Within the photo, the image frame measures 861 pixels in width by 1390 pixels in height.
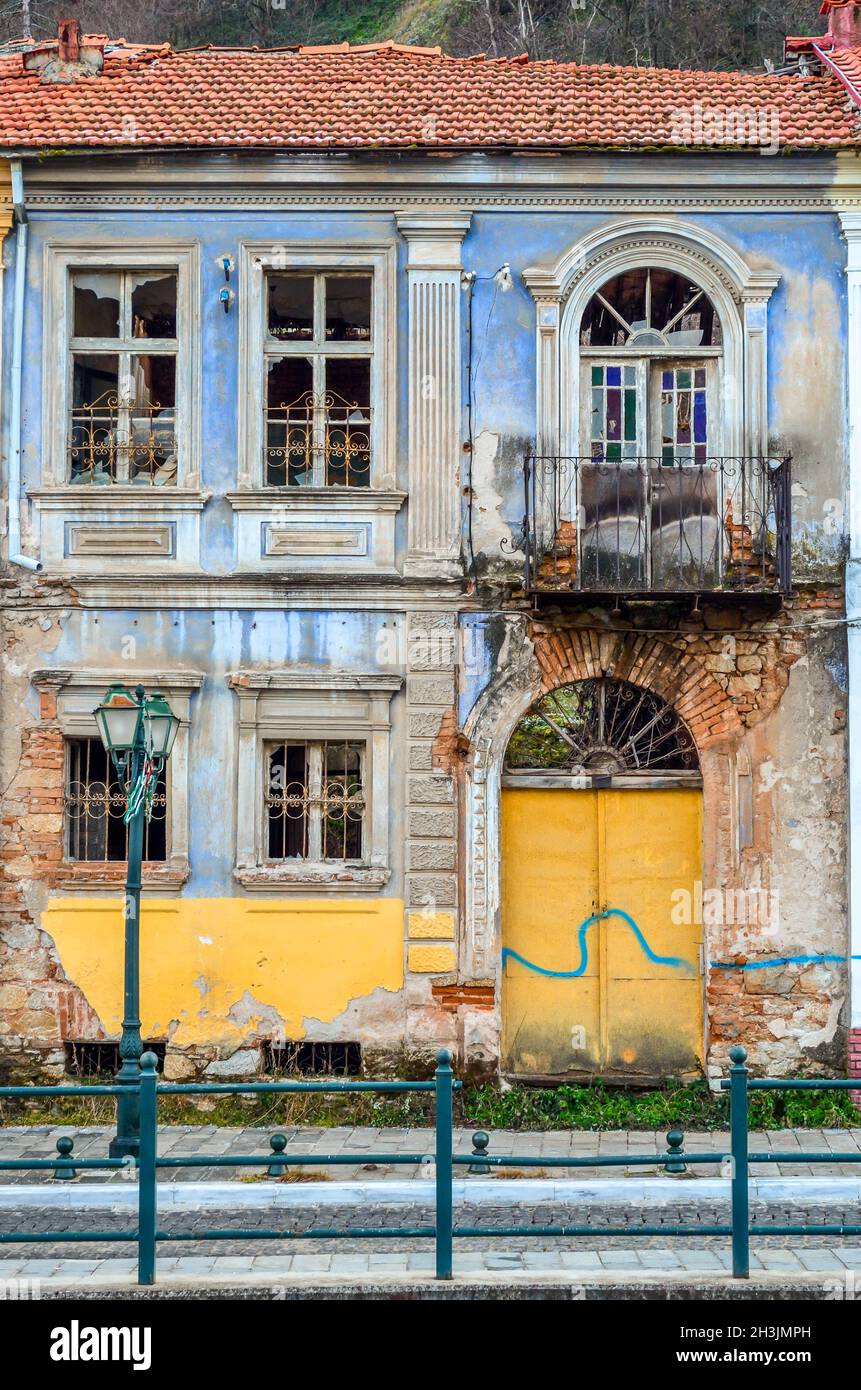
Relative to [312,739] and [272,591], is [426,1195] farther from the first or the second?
[272,591]

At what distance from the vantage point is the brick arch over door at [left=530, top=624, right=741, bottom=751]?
1389 cm

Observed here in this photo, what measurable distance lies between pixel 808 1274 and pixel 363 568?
7576 mm

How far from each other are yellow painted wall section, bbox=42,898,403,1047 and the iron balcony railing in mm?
3429

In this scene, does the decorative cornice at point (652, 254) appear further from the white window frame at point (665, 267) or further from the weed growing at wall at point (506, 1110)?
the weed growing at wall at point (506, 1110)

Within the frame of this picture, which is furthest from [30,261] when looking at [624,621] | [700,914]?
[700,914]

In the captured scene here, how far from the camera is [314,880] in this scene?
1384 cm

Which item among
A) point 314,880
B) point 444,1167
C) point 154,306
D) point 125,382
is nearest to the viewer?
point 444,1167

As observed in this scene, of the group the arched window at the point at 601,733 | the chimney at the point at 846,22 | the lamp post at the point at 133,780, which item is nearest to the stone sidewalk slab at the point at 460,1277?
the lamp post at the point at 133,780

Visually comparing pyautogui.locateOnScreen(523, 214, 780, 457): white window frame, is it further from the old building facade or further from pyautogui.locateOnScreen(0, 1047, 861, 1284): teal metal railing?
pyautogui.locateOnScreen(0, 1047, 861, 1284): teal metal railing

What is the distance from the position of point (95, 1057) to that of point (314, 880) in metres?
2.53

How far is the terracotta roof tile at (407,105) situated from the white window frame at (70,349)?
0.96 meters

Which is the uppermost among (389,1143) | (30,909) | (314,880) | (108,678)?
(108,678)

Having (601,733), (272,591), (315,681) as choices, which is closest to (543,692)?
(601,733)

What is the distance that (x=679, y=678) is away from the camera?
13.9 metres
